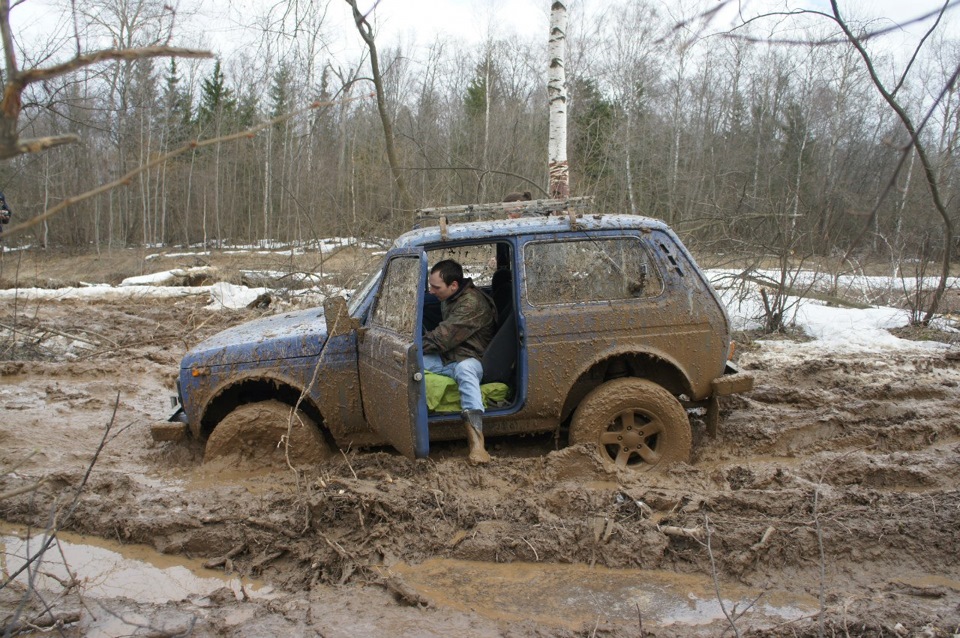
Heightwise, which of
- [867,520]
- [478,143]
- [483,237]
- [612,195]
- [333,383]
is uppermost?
[478,143]

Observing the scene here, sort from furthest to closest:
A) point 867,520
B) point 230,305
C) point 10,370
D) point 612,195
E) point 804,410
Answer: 1. point 612,195
2. point 230,305
3. point 10,370
4. point 804,410
5. point 867,520

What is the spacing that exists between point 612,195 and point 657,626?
25482 mm

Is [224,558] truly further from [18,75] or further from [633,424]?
[18,75]

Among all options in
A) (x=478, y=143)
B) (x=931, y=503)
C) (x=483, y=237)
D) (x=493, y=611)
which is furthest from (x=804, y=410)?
(x=478, y=143)

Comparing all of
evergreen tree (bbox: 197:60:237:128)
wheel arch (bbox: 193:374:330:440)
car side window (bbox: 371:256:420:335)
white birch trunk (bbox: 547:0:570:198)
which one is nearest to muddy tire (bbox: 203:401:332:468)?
wheel arch (bbox: 193:374:330:440)

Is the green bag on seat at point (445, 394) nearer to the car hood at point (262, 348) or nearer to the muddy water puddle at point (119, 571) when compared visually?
the car hood at point (262, 348)

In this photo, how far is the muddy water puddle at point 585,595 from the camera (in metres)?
3.29

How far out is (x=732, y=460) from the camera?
206 inches

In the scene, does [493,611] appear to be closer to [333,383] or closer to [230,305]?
[333,383]

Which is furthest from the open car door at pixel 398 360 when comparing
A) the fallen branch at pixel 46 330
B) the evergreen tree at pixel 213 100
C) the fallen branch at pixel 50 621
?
the evergreen tree at pixel 213 100

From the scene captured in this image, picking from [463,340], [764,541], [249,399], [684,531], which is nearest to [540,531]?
[684,531]

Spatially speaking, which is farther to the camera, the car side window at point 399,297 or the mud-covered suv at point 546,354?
the mud-covered suv at point 546,354

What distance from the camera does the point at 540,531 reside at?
395cm

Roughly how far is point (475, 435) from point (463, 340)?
699 millimetres
